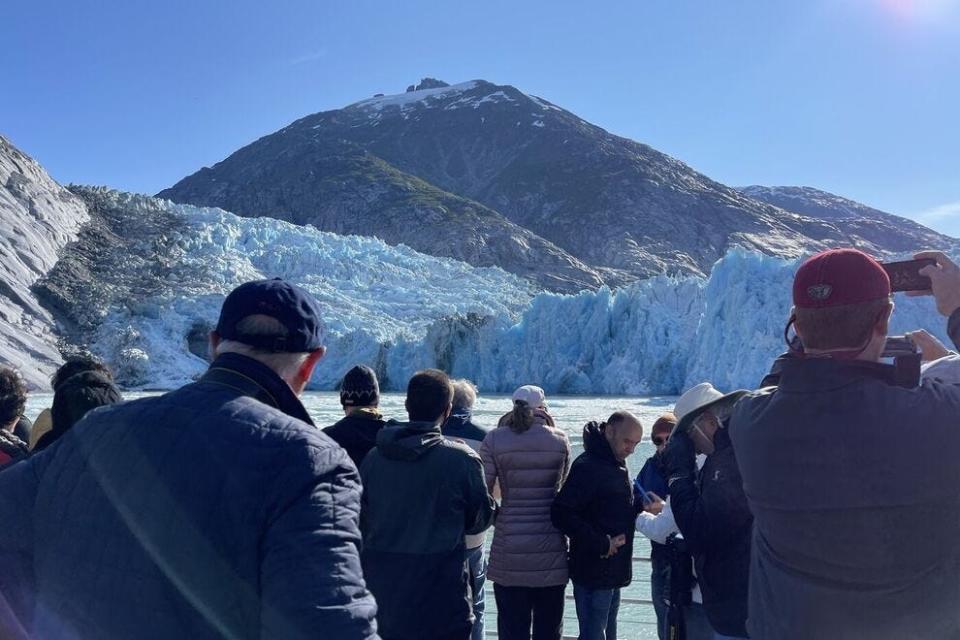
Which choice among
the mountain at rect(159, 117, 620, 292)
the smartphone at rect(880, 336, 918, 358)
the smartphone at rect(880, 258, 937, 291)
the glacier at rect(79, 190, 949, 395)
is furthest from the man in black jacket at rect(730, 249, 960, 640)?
the mountain at rect(159, 117, 620, 292)

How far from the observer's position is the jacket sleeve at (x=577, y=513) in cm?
288

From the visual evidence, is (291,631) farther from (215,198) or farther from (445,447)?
(215,198)

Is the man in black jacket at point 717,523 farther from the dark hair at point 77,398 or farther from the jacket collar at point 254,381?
the dark hair at point 77,398

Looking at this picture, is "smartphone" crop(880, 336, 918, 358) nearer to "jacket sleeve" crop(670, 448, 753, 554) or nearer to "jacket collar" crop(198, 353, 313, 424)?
"jacket sleeve" crop(670, 448, 753, 554)

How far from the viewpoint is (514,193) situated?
8350 cm

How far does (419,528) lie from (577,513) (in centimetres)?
77

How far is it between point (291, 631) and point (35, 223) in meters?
35.9

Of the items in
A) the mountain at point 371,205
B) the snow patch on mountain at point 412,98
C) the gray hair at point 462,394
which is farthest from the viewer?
the snow patch on mountain at point 412,98

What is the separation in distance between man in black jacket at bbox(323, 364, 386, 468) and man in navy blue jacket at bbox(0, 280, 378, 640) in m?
1.49

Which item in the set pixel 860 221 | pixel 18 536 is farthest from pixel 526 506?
pixel 860 221

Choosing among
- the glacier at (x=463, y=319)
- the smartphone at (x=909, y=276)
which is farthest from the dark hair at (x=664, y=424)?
the glacier at (x=463, y=319)

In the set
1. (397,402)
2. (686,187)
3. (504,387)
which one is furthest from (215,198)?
(397,402)

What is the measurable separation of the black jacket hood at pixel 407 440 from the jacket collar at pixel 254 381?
1.14 metres

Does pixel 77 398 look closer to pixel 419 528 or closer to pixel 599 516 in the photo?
pixel 419 528
